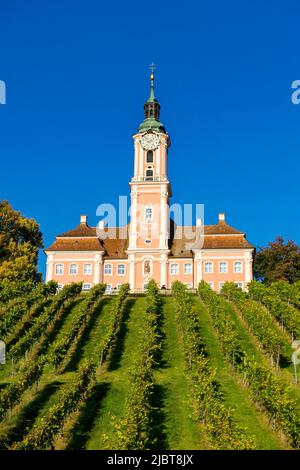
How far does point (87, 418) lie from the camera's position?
83.1 ft

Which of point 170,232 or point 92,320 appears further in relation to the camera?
point 170,232

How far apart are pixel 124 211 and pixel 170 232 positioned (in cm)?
661

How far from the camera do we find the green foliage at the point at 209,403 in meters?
19.8

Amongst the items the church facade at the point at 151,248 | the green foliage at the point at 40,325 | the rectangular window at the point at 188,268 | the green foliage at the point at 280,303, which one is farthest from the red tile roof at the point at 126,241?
the green foliage at the point at 40,325

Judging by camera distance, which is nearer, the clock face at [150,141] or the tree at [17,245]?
the tree at [17,245]

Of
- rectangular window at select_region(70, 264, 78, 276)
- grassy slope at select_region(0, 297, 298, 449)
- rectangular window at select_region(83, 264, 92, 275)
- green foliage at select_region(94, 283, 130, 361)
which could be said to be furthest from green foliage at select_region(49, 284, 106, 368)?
rectangular window at select_region(70, 264, 78, 276)

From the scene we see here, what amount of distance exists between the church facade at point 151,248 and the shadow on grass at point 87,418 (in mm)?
38902

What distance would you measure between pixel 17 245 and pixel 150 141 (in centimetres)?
2418

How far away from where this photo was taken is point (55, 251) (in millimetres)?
70062

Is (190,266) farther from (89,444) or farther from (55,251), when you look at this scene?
(89,444)

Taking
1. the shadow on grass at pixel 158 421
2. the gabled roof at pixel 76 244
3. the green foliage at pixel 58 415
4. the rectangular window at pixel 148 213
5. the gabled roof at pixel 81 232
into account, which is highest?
the rectangular window at pixel 148 213

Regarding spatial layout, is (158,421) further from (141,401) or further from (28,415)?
(28,415)

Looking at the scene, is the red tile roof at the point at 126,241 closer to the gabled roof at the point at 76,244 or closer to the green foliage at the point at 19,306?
the gabled roof at the point at 76,244
